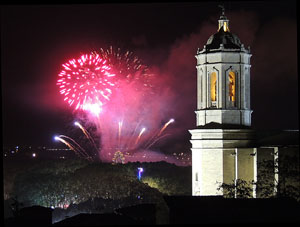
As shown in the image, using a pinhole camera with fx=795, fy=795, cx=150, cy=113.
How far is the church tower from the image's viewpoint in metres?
37.2

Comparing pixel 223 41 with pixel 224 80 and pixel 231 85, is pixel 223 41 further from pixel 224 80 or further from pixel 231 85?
pixel 231 85

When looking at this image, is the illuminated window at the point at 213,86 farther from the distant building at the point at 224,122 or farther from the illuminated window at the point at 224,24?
the illuminated window at the point at 224,24

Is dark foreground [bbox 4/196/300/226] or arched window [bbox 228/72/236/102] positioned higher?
arched window [bbox 228/72/236/102]

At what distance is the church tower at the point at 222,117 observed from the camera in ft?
122

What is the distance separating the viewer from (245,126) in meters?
38.0

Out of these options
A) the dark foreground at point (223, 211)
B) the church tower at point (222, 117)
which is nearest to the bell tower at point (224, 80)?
the church tower at point (222, 117)

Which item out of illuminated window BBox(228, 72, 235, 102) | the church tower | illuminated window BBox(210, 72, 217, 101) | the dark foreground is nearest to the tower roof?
the church tower

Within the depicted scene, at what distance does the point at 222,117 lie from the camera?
3775cm

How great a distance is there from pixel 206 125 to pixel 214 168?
85.1 inches

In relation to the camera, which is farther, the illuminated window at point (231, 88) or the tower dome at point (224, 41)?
the illuminated window at point (231, 88)

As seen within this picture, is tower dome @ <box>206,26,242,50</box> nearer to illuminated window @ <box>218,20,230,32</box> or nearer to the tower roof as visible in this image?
the tower roof

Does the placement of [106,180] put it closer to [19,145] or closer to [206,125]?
[206,125]

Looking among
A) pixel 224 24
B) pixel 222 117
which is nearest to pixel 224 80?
pixel 222 117

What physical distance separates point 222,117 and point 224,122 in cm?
26
